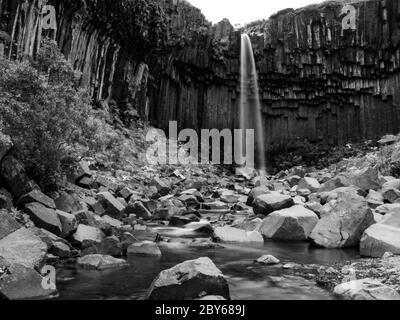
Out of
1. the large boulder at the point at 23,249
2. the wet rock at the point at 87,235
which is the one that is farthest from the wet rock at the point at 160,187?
the large boulder at the point at 23,249

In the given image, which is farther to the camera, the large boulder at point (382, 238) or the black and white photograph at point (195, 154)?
the large boulder at point (382, 238)

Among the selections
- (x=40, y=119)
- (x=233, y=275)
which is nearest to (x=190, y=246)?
(x=233, y=275)

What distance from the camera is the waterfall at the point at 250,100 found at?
42844mm

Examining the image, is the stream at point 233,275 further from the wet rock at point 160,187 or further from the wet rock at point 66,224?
the wet rock at point 160,187

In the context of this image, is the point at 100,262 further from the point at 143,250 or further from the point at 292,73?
the point at 292,73

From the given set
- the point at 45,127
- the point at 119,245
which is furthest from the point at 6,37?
the point at 119,245

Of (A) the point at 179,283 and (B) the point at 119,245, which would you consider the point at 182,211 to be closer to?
(B) the point at 119,245

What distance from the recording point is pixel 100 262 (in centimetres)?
885

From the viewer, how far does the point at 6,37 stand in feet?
62.9

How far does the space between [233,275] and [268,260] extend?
133cm

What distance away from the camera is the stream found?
7086mm

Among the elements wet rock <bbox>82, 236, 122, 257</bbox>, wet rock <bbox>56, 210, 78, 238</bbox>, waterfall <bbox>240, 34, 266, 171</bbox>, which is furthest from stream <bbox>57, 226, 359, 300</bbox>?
waterfall <bbox>240, 34, 266, 171</bbox>

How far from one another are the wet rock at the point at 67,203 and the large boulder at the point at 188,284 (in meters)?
7.13

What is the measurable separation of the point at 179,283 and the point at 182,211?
11828mm
